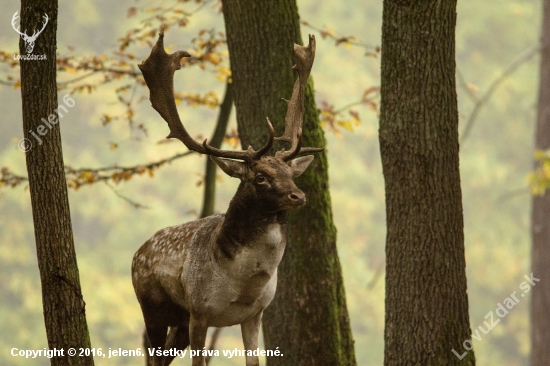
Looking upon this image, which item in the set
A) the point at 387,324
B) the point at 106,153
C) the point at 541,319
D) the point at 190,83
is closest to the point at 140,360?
the point at 106,153

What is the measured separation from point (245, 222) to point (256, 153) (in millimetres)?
395

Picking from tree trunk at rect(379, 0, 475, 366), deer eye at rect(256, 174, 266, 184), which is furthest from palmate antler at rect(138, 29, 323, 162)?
tree trunk at rect(379, 0, 475, 366)

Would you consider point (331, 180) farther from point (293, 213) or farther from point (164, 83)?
point (164, 83)

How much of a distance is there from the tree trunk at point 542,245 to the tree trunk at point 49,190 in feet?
31.1

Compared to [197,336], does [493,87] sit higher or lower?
higher

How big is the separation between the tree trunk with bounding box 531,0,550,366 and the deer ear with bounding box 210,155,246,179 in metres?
9.30

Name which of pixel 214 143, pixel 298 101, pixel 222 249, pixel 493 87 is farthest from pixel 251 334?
pixel 493 87

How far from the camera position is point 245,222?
427cm

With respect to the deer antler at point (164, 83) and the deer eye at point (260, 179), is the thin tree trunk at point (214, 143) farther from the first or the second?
the deer eye at point (260, 179)

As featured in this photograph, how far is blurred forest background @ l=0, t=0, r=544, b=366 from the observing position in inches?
798

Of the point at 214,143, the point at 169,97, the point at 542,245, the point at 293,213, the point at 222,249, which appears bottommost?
the point at 222,249

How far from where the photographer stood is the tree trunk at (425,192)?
4844 millimetres

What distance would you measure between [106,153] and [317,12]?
826cm

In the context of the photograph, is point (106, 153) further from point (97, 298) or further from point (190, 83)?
point (97, 298)
